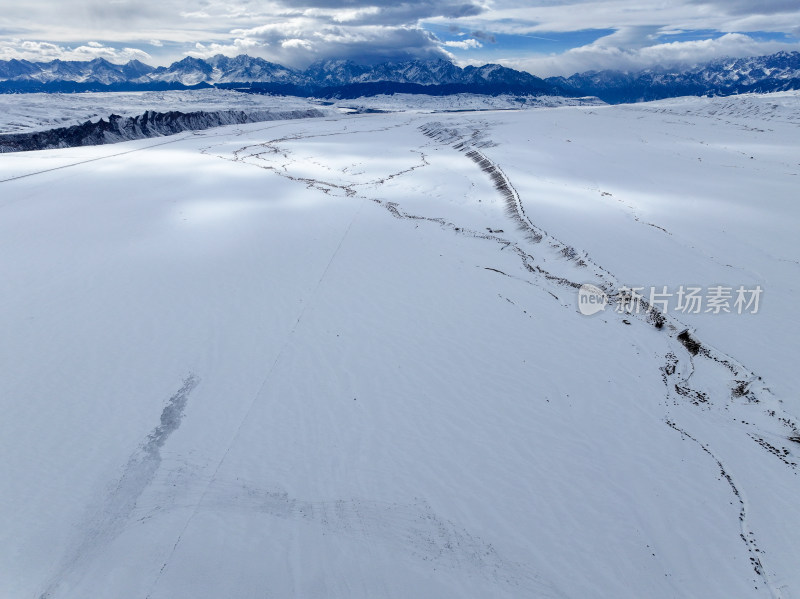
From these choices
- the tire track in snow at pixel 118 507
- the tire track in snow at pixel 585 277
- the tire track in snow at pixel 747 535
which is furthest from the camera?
the tire track in snow at pixel 585 277

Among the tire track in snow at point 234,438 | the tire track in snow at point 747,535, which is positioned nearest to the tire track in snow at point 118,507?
the tire track in snow at point 234,438

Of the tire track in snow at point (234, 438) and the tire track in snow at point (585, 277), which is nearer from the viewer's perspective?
the tire track in snow at point (234, 438)

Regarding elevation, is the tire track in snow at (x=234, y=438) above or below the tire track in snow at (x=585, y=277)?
below

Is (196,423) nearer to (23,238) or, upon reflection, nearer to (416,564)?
(416,564)

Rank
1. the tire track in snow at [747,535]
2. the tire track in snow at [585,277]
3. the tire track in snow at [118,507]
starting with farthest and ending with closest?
1. the tire track in snow at [585,277]
2. the tire track in snow at [118,507]
3. the tire track in snow at [747,535]

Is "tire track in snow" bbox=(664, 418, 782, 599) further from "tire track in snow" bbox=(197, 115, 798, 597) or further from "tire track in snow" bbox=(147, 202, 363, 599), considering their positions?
"tire track in snow" bbox=(147, 202, 363, 599)

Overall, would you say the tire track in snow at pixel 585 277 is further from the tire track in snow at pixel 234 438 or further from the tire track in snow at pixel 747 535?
the tire track in snow at pixel 234 438

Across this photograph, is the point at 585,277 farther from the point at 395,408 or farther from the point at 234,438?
the point at 234,438

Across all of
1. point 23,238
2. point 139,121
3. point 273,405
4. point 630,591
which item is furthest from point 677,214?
point 139,121

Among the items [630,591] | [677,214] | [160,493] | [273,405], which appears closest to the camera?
[630,591]
